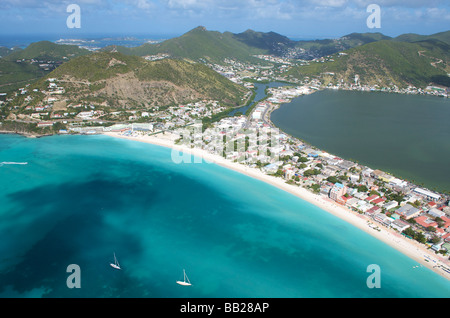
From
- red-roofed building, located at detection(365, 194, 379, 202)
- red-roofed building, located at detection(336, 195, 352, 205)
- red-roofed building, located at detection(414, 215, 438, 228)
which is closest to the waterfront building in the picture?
red-roofed building, located at detection(414, 215, 438, 228)

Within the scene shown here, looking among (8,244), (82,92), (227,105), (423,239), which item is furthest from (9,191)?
(227,105)

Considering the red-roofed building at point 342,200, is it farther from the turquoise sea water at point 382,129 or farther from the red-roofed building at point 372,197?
the turquoise sea water at point 382,129

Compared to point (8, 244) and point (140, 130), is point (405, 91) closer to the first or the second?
point (140, 130)

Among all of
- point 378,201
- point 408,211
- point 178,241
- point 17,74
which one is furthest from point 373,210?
point 17,74

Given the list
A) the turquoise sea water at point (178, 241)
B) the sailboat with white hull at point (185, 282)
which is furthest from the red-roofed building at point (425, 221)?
the sailboat with white hull at point (185, 282)

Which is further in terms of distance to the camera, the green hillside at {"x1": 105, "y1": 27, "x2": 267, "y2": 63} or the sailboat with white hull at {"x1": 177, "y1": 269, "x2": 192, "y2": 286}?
the green hillside at {"x1": 105, "y1": 27, "x2": 267, "y2": 63}

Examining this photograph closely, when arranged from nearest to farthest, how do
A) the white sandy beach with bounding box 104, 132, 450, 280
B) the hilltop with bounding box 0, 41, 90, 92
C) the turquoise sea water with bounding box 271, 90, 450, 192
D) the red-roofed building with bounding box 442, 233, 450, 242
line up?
the white sandy beach with bounding box 104, 132, 450, 280
the red-roofed building with bounding box 442, 233, 450, 242
the turquoise sea water with bounding box 271, 90, 450, 192
the hilltop with bounding box 0, 41, 90, 92

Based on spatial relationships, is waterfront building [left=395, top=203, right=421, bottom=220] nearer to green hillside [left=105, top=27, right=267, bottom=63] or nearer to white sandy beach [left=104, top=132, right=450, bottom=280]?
white sandy beach [left=104, top=132, right=450, bottom=280]
